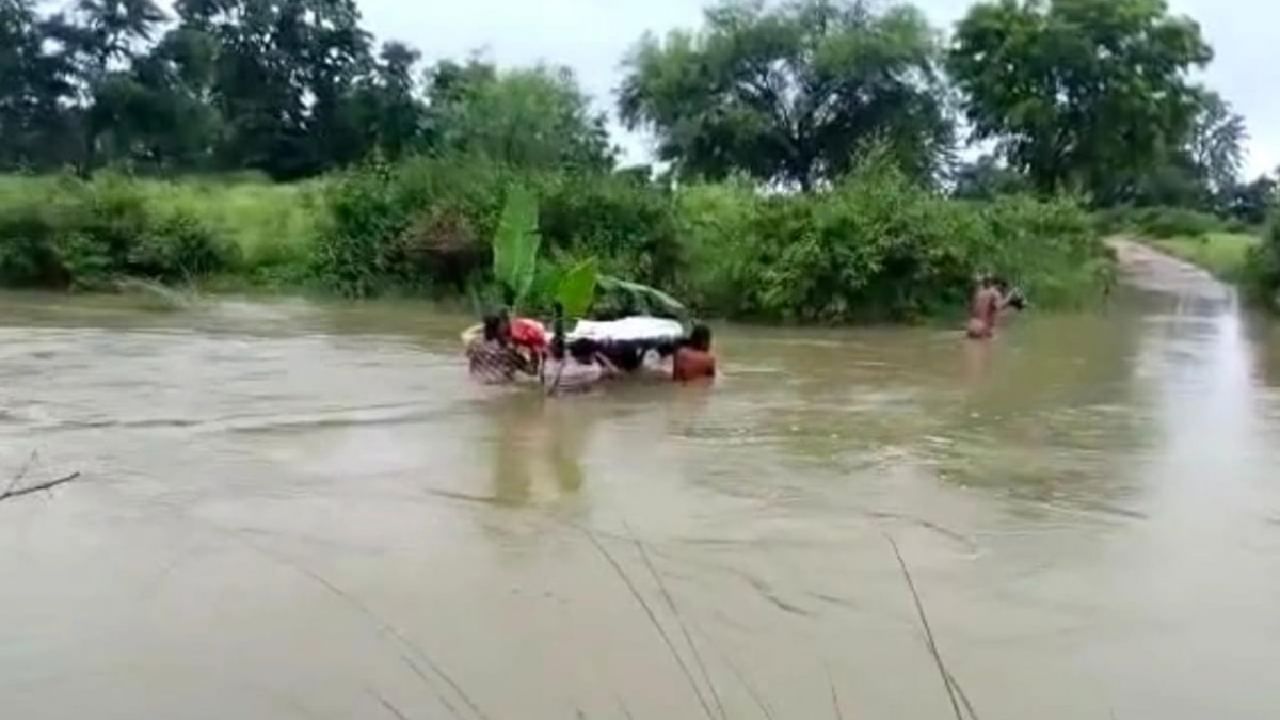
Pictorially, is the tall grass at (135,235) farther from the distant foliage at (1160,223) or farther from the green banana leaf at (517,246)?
the distant foliage at (1160,223)

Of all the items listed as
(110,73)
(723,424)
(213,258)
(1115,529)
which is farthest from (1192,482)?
(110,73)

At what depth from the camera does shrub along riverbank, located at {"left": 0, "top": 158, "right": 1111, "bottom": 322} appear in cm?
2536

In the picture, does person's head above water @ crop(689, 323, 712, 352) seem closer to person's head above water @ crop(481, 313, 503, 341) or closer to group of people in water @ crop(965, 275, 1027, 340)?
person's head above water @ crop(481, 313, 503, 341)

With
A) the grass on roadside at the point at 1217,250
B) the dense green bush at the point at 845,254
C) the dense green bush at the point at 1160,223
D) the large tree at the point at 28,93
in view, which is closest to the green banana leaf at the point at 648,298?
the dense green bush at the point at 845,254

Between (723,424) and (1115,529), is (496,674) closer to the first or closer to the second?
(1115,529)

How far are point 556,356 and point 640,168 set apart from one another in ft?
51.4

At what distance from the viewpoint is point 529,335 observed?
15.4 meters

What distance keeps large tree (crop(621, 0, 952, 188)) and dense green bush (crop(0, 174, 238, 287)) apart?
2548 centimetres

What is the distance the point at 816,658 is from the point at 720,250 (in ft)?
66.0

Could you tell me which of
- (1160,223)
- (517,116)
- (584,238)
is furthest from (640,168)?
(1160,223)

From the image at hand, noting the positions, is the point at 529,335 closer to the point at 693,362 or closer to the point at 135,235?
the point at 693,362

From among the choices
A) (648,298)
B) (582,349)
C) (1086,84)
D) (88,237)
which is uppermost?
(1086,84)

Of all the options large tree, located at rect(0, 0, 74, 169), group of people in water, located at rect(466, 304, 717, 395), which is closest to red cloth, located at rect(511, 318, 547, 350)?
group of people in water, located at rect(466, 304, 717, 395)

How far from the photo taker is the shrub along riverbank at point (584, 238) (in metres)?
25.4
